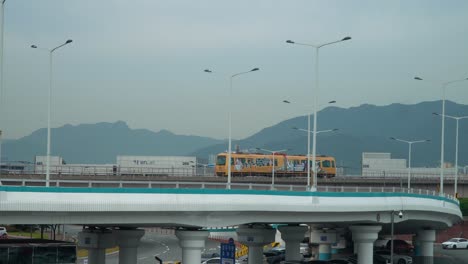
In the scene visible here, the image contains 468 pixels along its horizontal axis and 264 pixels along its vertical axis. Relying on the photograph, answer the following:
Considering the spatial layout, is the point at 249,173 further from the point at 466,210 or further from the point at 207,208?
the point at 207,208

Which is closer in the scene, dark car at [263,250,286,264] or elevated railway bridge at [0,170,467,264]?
elevated railway bridge at [0,170,467,264]

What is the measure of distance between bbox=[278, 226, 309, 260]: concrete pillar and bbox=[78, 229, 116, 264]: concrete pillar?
1495 centimetres

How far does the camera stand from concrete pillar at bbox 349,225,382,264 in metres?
57.2

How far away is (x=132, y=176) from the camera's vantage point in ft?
327

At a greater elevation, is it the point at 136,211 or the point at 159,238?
the point at 136,211

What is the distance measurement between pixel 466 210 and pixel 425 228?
147ft

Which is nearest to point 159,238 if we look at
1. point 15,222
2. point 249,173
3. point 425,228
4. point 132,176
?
point 249,173

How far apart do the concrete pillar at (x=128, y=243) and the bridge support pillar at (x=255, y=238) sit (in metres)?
10.6

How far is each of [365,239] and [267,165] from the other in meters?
60.7

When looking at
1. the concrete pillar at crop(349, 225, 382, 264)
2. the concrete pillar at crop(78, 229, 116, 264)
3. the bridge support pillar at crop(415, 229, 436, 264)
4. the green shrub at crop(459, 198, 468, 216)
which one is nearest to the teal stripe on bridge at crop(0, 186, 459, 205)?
the concrete pillar at crop(349, 225, 382, 264)

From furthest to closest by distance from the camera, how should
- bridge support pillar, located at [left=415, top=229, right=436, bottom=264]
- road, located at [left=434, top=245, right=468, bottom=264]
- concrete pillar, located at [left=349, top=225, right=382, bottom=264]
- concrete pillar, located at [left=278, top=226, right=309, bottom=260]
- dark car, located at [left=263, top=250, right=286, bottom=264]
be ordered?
road, located at [left=434, top=245, right=468, bottom=264]
dark car, located at [left=263, top=250, right=286, bottom=264]
bridge support pillar, located at [left=415, top=229, right=436, bottom=264]
concrete pillar, located at [left=278, top=226, right=309, bottom=260]
concrete pillar, located at [left=349, top=225, right=382, bottom=264]

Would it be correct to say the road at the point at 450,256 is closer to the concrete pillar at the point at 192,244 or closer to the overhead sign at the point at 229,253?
the overhead sign at the point at 229,253

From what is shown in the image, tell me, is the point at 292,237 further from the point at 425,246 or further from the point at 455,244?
the point at 455,244

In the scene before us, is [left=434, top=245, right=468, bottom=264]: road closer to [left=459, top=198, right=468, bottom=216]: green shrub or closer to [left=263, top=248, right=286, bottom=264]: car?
[left=459, top=198, right=468, bottom=216]: green shrub
